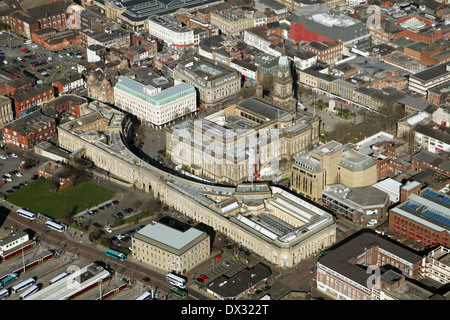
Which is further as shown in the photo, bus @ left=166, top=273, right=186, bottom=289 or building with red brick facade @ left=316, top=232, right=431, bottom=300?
bus @ left=166, top=273, right=186, bottom=289

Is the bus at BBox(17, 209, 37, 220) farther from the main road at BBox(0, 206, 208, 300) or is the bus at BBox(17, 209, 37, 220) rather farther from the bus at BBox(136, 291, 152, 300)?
the bus at BBox(136, 291, 152, 300)

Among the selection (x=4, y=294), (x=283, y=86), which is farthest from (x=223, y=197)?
(x=4, y=294)

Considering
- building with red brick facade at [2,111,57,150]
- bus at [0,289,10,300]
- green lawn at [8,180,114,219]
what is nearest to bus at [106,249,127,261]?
green lawn at [8,180,114,219]

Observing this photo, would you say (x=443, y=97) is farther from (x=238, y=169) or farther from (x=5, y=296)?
(x=5, y=296)

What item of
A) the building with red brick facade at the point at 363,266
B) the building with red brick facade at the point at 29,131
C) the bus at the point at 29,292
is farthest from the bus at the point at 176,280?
the building with red brick facade at the point at 29,131

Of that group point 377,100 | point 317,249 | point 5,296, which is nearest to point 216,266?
point 317,249

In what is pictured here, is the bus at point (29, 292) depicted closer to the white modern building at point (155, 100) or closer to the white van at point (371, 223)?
the white modern building at point (155, 100)
